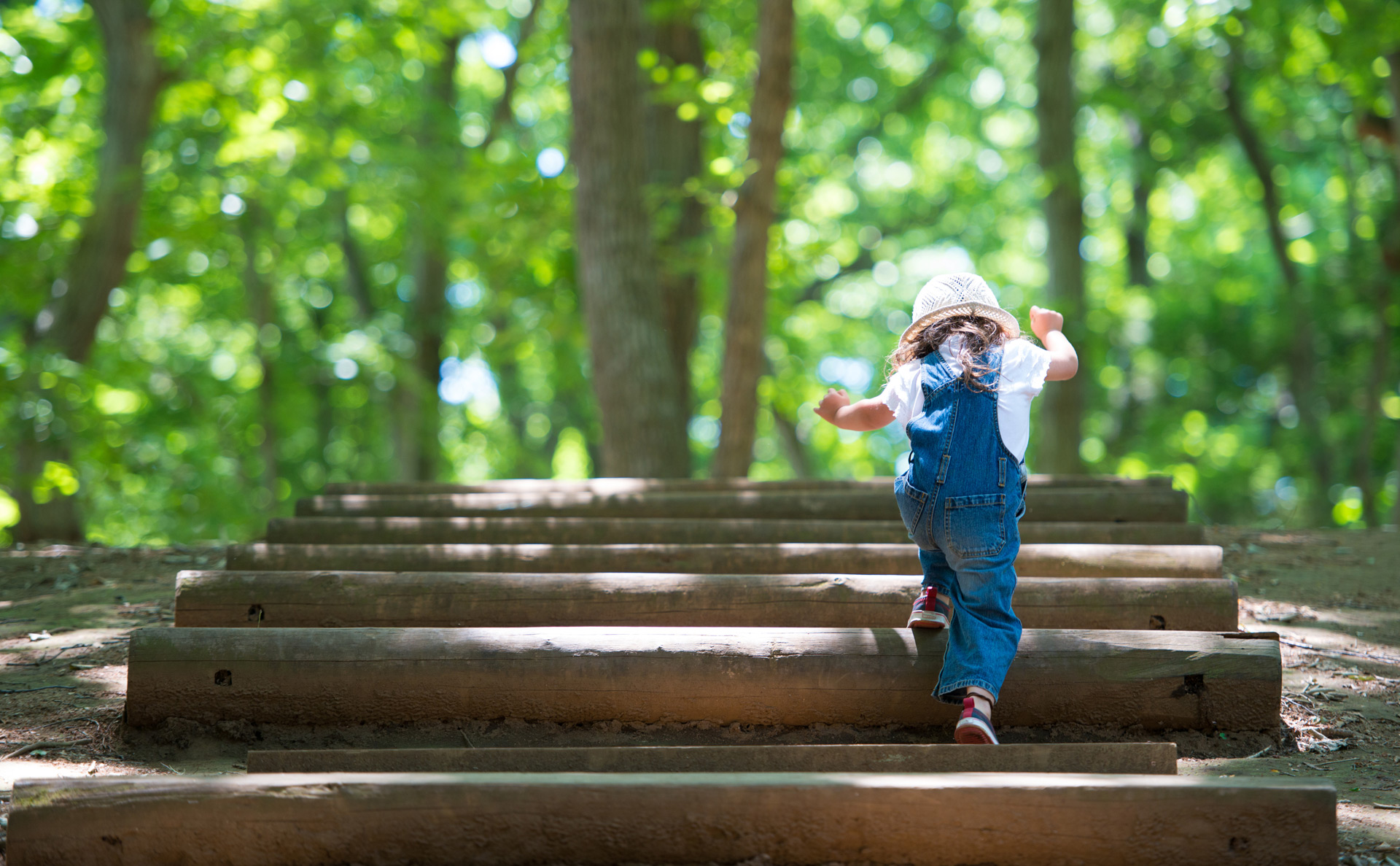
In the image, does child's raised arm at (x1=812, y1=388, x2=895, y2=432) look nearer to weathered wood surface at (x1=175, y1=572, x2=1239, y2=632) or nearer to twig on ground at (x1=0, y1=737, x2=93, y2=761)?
weathered wood surface at (x1=175, y1=572, x2=1239, y2=632)

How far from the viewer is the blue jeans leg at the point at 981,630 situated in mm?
2744

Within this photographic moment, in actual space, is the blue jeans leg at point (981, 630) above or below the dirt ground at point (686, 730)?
above

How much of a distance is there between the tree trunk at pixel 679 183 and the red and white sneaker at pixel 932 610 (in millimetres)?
5753

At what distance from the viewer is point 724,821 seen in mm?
2207

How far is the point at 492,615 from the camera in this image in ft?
11.0

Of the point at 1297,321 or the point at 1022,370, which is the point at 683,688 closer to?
the point at 1022,370

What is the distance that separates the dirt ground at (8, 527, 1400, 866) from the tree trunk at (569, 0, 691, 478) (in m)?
4.02

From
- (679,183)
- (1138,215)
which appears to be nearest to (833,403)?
(679,183)

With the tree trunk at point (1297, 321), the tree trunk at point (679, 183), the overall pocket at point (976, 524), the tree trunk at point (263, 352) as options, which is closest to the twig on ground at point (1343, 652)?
the overall pocket at point (976, 524)

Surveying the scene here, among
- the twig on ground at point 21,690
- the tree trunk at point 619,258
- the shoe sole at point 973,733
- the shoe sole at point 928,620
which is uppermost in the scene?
the tree trunk at point 619,258

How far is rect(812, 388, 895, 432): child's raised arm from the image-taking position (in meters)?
3.06

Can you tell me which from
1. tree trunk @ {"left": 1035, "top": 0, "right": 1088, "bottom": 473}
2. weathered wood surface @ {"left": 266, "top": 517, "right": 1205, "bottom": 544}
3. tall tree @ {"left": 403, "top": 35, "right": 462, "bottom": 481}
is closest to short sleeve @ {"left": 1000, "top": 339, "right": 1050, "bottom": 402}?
weathered wood surface @ {"left": 266, "top": 517, "right": 1205, "bottom": 544}

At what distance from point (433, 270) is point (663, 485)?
10782 millimetres

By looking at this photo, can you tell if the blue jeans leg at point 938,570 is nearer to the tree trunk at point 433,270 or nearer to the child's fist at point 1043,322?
the child's fist at point 1043,322
